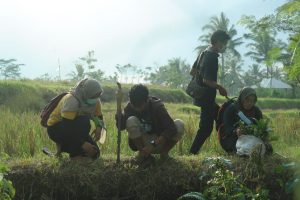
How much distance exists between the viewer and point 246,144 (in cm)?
405

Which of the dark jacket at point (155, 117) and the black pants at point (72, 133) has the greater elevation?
the dark jacket at point (155, 117)

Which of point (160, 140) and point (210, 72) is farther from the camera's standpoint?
point (210, 72)

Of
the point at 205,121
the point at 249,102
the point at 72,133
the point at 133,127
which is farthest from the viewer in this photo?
the point at 205,121

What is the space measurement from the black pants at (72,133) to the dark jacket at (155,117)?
360 millimetres

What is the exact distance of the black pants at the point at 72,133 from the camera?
4004mm

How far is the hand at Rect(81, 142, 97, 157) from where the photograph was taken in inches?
158

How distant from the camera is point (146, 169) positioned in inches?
148

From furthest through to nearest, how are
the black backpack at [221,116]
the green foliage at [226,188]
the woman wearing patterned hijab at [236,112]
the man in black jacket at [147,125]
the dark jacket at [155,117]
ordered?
the black backpack at [221,116] → the woman wearing patterned hijab at [236,112] → the dark jacket at [155,117] → the man in black jacket at [147,125] → the green foliage at [226,188]

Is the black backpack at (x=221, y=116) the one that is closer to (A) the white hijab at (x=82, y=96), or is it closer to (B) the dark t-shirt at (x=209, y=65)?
(B) the dark t-shirt at (x=209, y=65)

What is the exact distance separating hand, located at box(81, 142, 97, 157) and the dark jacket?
32 centimetres

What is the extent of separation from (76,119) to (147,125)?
0.64m

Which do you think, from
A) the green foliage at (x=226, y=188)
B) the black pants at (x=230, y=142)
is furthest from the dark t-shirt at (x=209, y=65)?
the green foliage at (x=226, y=188)

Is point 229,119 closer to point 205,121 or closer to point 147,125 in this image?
point 205,121

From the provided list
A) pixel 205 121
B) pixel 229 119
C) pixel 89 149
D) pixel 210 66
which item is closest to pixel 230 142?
pixel 229 119
